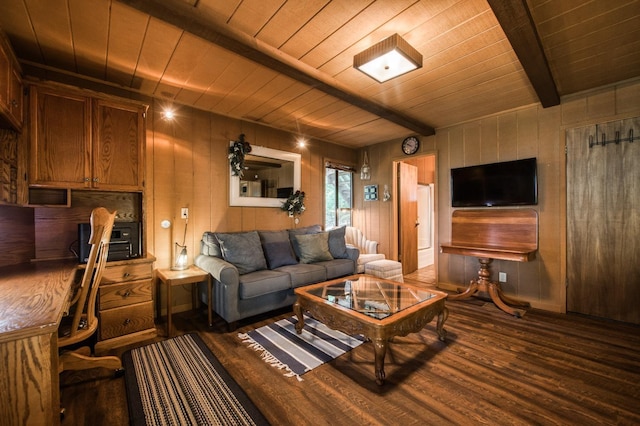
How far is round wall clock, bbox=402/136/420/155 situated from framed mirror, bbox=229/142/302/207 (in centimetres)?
173

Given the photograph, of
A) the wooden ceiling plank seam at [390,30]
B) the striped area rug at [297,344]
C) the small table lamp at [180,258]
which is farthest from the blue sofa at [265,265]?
the wooden ceiling plank seam at [390,30]

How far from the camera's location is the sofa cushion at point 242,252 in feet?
9.87

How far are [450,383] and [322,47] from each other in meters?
2.56

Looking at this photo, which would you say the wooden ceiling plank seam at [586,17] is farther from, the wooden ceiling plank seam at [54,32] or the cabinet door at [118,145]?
the cabinet door at [118,145]

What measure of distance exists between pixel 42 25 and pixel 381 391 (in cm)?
327

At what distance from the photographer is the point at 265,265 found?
3229mm

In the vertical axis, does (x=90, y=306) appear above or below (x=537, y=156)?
below

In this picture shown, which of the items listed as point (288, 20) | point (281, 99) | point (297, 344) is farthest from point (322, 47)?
point (297, 344)

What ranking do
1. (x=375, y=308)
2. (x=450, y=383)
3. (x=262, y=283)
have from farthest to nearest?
(x=262, y=283), (x=375, y=308), (x=450, y=383)

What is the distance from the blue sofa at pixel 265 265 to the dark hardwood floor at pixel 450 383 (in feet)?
1.21

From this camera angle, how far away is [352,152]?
5246 millimetres

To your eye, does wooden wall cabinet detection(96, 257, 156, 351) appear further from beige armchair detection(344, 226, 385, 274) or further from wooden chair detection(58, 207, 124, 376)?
beige armchair detection(344, 226, 385, 274)

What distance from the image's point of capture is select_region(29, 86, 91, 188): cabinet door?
2.13 meters

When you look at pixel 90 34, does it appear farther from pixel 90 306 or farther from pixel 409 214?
pixel 409 214
